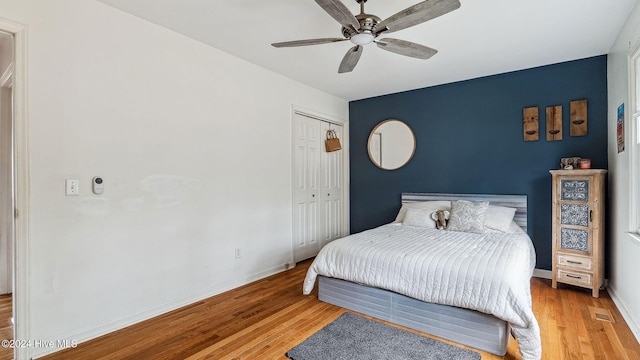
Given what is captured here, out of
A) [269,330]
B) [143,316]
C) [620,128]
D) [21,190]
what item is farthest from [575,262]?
[21,190]

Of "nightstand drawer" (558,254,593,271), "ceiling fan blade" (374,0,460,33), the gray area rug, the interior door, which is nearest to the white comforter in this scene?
the gray area rug

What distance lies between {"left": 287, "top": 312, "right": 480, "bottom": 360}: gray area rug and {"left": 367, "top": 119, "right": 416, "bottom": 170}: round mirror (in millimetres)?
2776

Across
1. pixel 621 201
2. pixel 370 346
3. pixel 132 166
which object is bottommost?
pixel 370 346

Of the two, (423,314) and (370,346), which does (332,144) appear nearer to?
(423,314)

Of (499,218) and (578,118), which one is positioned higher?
(578,118)

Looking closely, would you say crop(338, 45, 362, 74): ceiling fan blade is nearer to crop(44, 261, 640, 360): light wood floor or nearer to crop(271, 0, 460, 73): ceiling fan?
crop(271, 0, 460, 73): ceiling fan

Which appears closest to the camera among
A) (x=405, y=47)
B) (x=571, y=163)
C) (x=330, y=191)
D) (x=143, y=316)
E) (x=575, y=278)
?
(x=405, y=47)

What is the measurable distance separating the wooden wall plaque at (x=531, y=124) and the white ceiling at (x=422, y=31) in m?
0.52

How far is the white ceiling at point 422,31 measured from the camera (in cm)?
236

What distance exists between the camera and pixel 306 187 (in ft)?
14.3

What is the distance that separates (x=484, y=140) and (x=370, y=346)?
3046 millimetres

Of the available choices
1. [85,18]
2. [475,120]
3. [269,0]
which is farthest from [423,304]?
[85,18]

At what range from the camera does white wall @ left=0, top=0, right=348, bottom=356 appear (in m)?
2.07

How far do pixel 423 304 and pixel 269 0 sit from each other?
2490 mm
